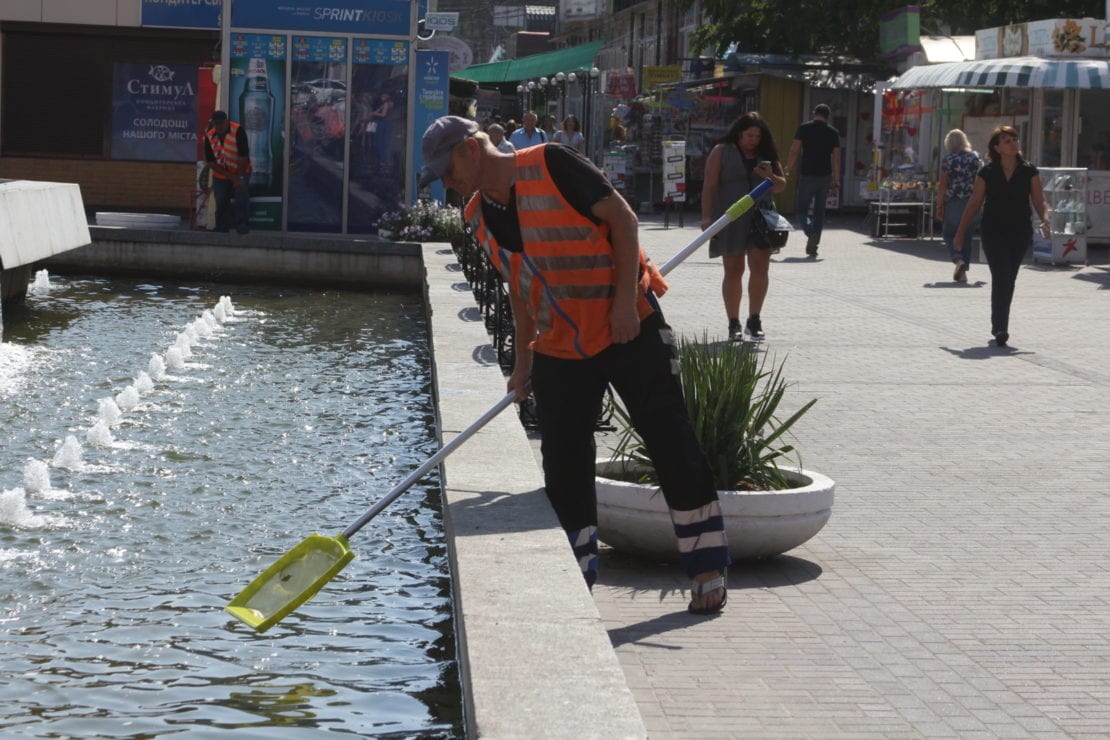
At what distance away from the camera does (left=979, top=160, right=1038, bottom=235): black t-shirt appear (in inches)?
525

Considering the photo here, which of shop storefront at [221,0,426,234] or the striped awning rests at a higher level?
the striped awning

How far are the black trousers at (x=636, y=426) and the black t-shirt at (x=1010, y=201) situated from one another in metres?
8.28

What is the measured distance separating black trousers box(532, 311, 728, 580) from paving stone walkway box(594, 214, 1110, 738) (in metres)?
0.30

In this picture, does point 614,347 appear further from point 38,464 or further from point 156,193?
point 156,193

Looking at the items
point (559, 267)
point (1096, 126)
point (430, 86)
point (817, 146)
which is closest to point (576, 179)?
point (559, 267)

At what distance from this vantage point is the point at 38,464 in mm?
8430

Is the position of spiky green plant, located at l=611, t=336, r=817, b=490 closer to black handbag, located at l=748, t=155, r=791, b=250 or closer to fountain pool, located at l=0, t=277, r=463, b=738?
fountain pool, located at l=0, t=277, r=463, b=738

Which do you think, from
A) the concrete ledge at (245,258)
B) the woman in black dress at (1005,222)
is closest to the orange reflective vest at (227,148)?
the concrete ledge at (245,258)

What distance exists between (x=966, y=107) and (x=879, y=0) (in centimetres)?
614

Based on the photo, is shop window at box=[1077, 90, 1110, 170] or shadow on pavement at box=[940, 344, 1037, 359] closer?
shadow on pavement at box=[940, 344, 1037, 359]

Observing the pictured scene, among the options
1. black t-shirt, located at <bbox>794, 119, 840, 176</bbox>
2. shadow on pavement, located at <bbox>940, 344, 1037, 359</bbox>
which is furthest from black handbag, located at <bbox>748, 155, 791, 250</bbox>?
black t-shirt, located at <bbox>794, 119, 840, 176</bbox>

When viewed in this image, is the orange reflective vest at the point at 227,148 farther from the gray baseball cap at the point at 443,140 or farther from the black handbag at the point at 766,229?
the gray baseball cap at the point at 443,140

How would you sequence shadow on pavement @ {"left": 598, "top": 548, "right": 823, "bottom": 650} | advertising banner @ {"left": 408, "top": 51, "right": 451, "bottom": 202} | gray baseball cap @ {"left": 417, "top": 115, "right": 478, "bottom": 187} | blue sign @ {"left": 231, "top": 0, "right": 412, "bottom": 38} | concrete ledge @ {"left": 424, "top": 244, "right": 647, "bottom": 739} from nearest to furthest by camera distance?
concrete ledge @ {"left": 424, "top": 244, "right": 647, "bottom": 739}
gray baseball cap @ {"left": 417, "top": 115, "right": 478, "bottom": 187}
shadow on pavement @ {"left": 598, "top": 548, "right": 823, "bottom": 650}
blue sign @ {"left": 231, "top": 0, "right": 412, "bottom": 38}
advertising banner @ {"left": 408, "top": 51, "right": 451, "bottom": 202}

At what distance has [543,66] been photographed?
54969 mm
